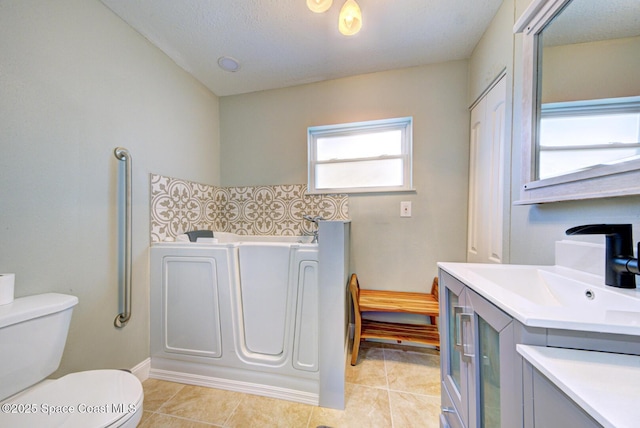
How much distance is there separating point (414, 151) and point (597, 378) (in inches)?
65.4

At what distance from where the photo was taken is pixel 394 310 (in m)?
1.46

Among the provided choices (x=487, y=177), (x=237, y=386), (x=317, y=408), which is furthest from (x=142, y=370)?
(x=487, y=177)

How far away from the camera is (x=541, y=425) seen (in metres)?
0.40

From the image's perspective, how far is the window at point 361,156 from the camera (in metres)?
1.83

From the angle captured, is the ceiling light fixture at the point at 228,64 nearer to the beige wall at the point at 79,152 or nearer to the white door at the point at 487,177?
the beige wall at the point at 79,152

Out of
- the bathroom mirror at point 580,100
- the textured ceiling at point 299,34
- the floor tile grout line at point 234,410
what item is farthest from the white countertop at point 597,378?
the textured ceiling at point 299,34

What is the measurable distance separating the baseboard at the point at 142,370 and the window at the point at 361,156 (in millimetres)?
1715

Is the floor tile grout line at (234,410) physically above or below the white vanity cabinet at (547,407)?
below

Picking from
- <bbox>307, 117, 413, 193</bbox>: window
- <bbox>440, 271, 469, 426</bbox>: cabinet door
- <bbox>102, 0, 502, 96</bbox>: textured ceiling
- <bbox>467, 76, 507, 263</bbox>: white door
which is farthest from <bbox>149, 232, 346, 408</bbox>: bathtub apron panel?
<bbox>102, 0, 502, 96</bbox>: textured ceiling

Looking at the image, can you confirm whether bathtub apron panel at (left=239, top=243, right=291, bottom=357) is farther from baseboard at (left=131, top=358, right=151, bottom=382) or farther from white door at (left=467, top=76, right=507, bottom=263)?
white door at (left=467, top=76, right=507, bottom=263)

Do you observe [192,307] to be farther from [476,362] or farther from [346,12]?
[346,12]

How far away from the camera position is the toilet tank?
755mm

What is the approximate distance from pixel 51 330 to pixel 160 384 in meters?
0.79

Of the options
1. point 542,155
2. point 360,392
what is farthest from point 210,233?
point 542,155
